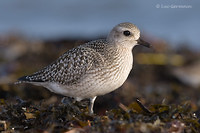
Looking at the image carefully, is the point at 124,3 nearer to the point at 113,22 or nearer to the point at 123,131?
the point at 113,22

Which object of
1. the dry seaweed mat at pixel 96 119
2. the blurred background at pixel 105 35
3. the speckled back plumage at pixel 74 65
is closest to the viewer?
the dry seaweed mat at pixel 96 119

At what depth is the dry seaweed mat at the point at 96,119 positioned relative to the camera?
3496 mm

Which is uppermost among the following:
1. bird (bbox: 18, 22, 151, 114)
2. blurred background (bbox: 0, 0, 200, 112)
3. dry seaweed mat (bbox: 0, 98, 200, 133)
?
bird (bbox: 18, 22, 151, 114)

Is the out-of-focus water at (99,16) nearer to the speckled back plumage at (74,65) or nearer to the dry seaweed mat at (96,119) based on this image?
the speckled back plumage at (74,65)

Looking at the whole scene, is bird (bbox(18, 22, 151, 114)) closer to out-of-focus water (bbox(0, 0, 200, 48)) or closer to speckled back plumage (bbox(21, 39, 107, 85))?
speckled back plumage (bbox(21, 39, 107, 85))

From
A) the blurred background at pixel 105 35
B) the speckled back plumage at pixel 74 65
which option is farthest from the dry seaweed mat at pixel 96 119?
the speckled back plumage at pixel 74 65

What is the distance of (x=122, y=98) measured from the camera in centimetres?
645

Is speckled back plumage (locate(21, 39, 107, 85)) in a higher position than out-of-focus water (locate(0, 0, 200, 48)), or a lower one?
higher

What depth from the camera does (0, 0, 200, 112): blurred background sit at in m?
7.20

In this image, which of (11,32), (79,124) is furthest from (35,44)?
(79,124)

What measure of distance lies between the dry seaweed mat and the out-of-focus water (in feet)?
28.3

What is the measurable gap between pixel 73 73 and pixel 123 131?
70.3 inches

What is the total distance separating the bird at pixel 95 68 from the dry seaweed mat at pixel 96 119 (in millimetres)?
501

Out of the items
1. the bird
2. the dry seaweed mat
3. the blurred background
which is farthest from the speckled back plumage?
the blurred background
